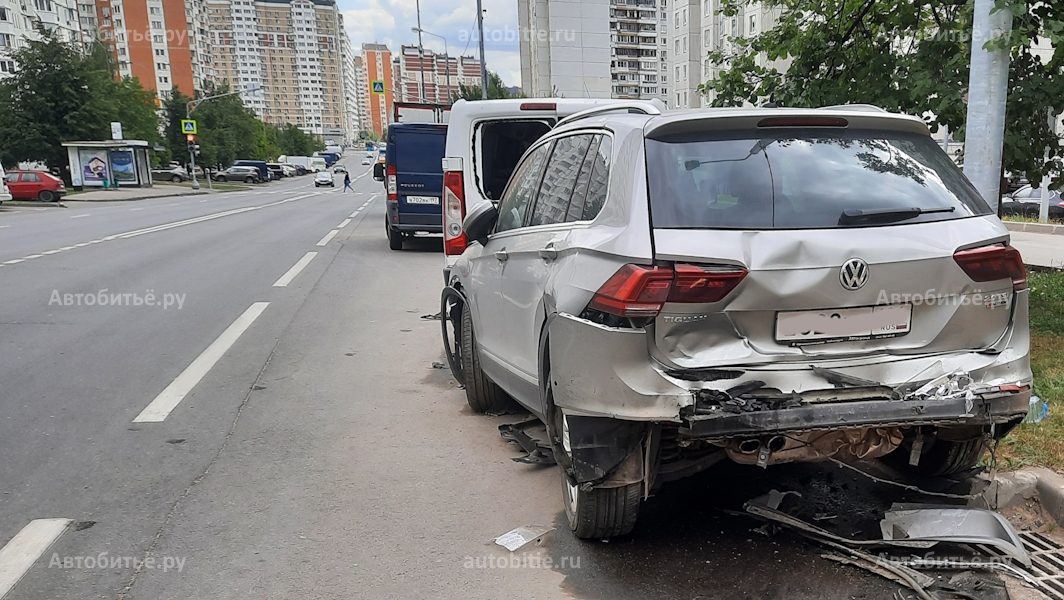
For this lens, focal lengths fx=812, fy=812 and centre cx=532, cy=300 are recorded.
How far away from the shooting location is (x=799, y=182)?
3.22 m

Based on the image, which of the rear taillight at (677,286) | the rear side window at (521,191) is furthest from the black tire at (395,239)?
the rear taillight at (677,286)

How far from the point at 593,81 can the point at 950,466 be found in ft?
275

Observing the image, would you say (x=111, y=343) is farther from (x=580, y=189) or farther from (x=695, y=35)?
Answer: (x=695, y=35)

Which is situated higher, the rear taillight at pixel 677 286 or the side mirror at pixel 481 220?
the side mirror at pixel 481 220

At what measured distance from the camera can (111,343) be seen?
765 centimetres

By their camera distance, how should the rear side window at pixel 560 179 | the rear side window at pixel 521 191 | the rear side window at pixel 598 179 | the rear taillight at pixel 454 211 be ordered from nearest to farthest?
the rear side window at pixel 598 179 < the rear side window at pixel 560 179 < the rear side window at pixel 521 191 < the rear taillight at pixel 454 211

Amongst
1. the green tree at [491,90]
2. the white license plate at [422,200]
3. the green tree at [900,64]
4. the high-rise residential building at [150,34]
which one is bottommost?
the white license plate at [422,200]

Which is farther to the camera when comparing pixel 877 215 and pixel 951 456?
pixel 951 456

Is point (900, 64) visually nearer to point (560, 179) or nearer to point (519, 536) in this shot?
point (560, 179)

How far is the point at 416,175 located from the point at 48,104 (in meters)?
40.9

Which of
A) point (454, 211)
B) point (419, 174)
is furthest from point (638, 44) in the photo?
point (454, 211)

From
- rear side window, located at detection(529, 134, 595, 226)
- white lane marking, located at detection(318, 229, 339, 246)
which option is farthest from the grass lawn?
white lane marking, located at detection(318, 229, 339, 246)

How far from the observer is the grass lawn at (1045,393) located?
3.96 metres

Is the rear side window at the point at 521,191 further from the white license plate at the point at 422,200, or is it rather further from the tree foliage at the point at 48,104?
the tree foliage at the point at 48,104
